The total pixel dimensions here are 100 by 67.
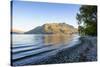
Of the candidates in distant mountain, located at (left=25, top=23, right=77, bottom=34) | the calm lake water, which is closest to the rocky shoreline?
the calm lake water

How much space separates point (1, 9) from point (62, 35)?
0.85 m

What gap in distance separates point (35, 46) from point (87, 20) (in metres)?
0.81

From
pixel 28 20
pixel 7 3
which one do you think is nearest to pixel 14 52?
pixel 28 20

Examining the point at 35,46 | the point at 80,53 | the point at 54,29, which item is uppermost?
the point at 54,29

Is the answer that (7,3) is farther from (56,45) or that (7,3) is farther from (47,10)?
(56,45)

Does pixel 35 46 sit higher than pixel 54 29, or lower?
lower

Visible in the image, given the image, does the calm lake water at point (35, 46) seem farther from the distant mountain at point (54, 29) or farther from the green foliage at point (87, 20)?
the green foliage at point (87, 20)

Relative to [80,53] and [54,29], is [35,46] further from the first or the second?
[80,53]

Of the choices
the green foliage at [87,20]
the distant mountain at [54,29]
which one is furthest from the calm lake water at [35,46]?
the green foliage at [87,20]

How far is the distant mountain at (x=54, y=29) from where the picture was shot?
2.58 meters

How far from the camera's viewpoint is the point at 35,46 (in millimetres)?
2574

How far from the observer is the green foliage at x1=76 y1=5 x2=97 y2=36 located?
276 centimetres

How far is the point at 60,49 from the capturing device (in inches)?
105

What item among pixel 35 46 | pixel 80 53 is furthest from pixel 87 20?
pixel 35 46
